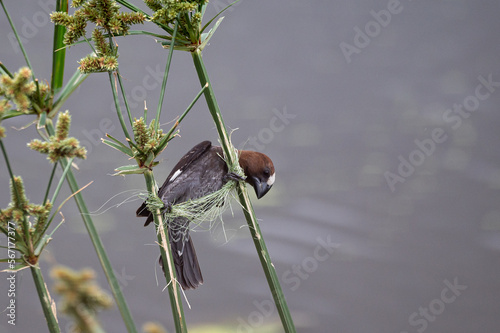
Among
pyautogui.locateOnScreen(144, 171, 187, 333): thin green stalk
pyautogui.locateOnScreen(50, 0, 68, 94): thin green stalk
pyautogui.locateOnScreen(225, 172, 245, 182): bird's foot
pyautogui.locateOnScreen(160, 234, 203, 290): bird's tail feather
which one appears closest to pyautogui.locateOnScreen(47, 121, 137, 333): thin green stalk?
pyautogui.locateOnScreen(144, 171, 187, 333): thin green stalk

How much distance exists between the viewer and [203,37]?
77 centimetres

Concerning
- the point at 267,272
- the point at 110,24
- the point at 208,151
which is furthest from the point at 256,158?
the point at 110,24

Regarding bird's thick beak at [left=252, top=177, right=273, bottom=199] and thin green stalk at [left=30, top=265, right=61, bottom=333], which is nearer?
thin green stalk at [left=30, top=265, right=61, bottom=333]

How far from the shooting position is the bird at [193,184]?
3.67 ft

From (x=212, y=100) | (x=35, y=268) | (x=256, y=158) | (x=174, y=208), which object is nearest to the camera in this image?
(x=35, y=268)

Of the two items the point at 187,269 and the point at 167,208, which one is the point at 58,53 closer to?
the point at 167,208

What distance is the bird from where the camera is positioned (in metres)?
1.12

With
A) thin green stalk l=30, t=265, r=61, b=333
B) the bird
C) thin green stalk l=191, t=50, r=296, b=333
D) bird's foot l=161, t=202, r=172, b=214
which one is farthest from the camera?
the bird

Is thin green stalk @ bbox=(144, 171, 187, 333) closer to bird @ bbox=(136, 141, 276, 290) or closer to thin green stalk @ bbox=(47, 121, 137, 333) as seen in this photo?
thin green stalk @ bbox=(47, 121, 137, 333)

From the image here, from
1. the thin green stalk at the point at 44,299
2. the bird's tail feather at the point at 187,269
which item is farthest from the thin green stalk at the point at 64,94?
the bird's tail feather at the point at 187,269

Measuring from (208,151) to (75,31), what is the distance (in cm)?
59

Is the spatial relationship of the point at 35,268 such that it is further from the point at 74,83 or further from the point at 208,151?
the point at 208,151

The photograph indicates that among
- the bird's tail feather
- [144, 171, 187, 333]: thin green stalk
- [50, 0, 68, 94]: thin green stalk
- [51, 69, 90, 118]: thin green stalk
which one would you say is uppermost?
[50, 0, 68, 94]: thin green stalk

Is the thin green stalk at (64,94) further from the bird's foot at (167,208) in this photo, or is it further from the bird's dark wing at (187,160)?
the bird's dark wing at (187,160)
